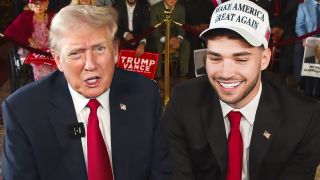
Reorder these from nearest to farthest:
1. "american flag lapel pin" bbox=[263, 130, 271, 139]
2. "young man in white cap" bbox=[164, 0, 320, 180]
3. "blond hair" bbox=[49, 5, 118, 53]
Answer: "blond hair" bbox=[49, 5, 118, 53]
"young man in white cap" bbox=[164, 0, 320, 180]
"american flag lapel pin" bbox=[263, 130, 271, 139]

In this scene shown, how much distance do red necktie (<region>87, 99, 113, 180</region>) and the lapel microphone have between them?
0.03 meters

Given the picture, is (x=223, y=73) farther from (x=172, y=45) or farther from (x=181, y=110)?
(x=172, y=45)

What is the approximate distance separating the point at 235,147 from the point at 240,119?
140mm

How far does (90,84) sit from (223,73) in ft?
1.95

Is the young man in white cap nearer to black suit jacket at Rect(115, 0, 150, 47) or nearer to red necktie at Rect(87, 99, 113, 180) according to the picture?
red necktie at Rect(87, 99, 113, 180)

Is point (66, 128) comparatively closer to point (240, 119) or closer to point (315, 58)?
point (240, 119)

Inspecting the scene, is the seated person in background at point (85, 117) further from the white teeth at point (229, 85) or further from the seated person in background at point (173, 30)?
the seated person in background at point (173, 30)

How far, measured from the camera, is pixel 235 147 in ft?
7.07

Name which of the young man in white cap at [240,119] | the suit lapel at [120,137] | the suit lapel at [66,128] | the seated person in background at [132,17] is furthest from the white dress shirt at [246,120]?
the seated person in background at [132,17]

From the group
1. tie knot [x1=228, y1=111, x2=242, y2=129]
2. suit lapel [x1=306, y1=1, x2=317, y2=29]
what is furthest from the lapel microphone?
suit lapel [x1=306, y1=1, x2=317, y2=29]

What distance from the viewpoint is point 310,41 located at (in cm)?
529

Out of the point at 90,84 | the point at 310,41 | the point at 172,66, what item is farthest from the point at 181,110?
the point at 172,66

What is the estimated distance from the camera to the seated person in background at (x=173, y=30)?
6.27m

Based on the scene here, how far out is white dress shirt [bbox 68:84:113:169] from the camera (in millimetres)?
1948
